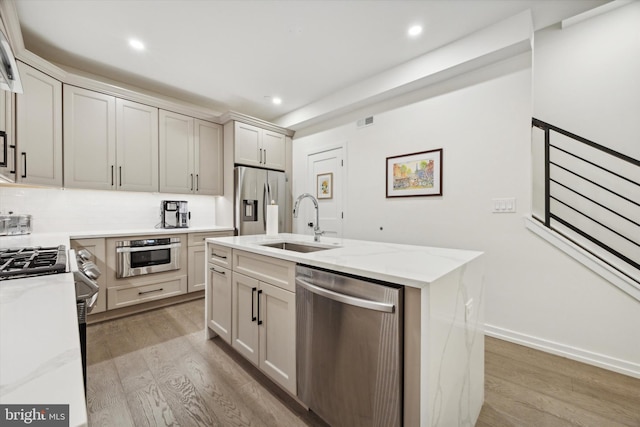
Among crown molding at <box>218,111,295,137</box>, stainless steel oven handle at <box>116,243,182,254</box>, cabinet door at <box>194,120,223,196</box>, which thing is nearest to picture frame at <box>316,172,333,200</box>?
crown molding at <box>218,111,295,137</box>

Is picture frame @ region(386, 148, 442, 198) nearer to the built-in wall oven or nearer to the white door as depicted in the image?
the white door

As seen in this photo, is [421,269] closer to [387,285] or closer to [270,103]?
[387,285]

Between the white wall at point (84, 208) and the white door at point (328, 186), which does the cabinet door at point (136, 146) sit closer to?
the white wall at point (84, 208)

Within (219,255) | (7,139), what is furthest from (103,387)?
(7,139)

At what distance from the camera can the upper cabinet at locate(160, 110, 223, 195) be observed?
11.5 feet

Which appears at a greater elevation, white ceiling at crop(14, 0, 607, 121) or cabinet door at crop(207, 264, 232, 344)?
white ceiling at crop(14, 0, 607, 121)

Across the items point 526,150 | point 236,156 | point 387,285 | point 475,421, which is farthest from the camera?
point 236,156

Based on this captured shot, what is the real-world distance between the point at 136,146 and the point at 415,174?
11.1ft

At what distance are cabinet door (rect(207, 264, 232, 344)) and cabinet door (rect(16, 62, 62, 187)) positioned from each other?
195 cm

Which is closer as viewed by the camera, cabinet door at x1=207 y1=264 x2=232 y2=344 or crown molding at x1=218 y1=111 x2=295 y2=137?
cabinet door at x1=207 y1=264 x2=232 y2=344

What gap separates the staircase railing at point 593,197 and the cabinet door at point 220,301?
109 inches

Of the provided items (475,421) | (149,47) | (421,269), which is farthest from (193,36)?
(475,421)

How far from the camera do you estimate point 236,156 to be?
387cm

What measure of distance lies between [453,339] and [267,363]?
1140 millimetres
